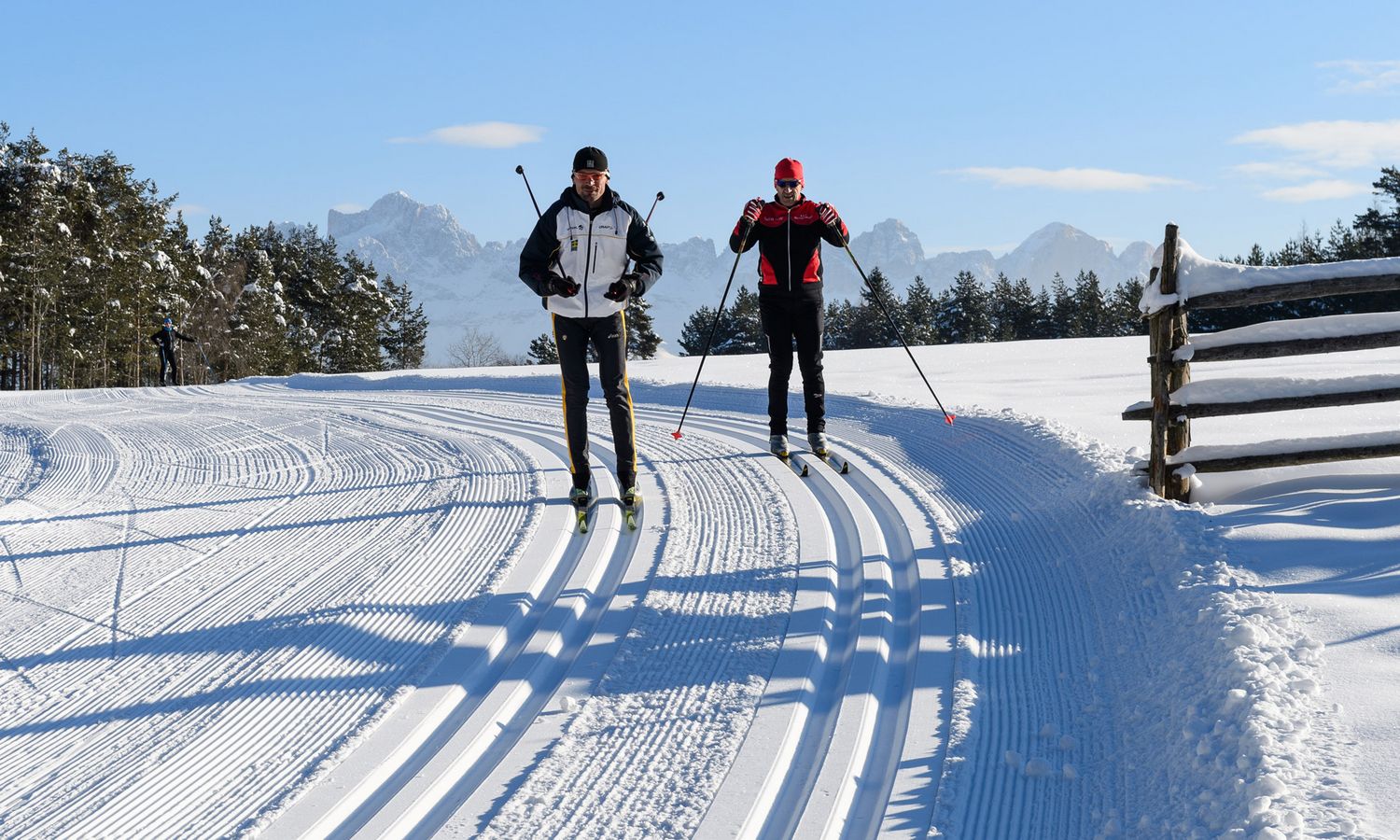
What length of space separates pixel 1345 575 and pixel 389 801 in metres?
3.98

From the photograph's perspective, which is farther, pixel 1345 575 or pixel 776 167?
pixel 776 167

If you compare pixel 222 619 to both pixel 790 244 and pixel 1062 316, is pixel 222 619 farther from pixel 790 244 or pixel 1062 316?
pixel 1062 316

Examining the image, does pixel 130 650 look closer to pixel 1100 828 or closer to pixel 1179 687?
pixel 1100 828

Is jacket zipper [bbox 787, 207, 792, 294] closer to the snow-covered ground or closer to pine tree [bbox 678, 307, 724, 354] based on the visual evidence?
the snow-covered ground

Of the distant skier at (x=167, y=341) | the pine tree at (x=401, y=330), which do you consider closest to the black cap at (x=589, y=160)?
the distant skier at (x=167, y=341)

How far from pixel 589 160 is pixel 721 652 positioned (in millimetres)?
3122

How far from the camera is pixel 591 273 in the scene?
6.07 meters

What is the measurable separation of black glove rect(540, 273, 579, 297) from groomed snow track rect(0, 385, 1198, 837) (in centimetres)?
142

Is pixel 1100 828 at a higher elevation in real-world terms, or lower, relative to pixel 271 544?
lower

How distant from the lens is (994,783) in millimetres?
3189

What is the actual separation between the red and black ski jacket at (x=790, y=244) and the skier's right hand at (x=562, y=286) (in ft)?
5.40

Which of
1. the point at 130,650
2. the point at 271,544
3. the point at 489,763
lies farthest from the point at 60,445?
the point at 489,763

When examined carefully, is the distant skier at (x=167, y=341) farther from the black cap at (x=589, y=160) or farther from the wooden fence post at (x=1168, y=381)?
the wooden fence post at (x=1168, y=381)

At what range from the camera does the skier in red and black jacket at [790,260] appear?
285 inches
